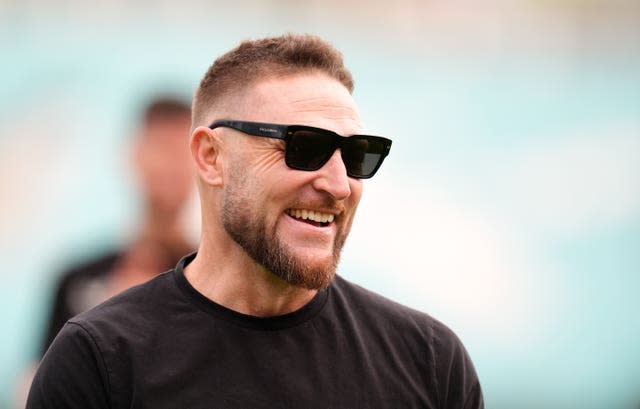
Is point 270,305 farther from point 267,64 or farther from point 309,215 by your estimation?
point 267,64

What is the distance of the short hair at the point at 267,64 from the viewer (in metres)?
→ 2.60

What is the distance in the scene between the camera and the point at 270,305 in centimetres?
251

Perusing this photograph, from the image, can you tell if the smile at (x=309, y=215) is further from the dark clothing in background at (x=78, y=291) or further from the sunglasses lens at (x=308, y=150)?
the dark clothing in background at (x=78, y=291)

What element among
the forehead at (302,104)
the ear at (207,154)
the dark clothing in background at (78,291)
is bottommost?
the dark clothing in background at (78,291)

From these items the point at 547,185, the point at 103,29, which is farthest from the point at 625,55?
the point at 103,29

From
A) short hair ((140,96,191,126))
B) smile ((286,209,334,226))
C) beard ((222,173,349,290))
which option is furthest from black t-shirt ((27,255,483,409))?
short hair ((140,96,191,126))

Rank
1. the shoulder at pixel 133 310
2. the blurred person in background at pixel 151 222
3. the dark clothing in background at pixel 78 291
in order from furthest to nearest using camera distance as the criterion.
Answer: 1. the blurred person in background at pixel 151 222
2. the dark clothing in background at pixel 78 291
3. the shoulder at pixel 133 310

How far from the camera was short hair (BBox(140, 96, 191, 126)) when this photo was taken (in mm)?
4781

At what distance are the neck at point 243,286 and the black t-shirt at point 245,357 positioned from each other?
0.09ft

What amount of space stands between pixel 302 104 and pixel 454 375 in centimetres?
86

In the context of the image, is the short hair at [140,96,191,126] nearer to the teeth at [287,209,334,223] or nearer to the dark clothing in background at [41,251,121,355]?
the dark clothing in background at [41,251,121,355]

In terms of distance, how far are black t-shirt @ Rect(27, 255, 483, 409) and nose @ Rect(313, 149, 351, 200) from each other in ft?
1.11

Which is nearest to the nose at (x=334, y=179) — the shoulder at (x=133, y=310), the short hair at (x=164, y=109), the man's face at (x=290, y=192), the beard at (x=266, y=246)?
the man's face at (x=290, y=192)

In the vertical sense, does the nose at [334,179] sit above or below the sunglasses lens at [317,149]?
below
